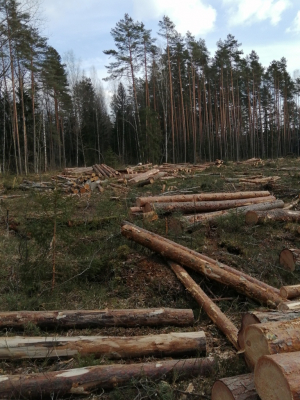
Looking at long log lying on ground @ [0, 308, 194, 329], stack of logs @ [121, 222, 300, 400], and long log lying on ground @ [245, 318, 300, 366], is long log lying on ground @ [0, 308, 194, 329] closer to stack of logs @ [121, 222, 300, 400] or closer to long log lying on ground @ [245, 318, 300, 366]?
stack of logs @ [121, 222, 300, 400]

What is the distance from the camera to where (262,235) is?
6801mm

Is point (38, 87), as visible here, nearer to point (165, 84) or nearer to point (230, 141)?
point (165, 84)

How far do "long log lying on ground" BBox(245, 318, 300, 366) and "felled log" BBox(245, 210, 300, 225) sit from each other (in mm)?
4801

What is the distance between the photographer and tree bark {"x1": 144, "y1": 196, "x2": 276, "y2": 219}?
7570mm

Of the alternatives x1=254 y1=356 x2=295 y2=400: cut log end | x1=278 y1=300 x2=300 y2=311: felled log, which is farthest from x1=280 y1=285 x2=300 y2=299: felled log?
x1=254 y1=356 x2=295 y2=400: cut log end

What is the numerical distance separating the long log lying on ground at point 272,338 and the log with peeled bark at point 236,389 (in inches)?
8.2

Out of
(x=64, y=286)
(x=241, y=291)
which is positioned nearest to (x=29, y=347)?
(x=64, y=286)

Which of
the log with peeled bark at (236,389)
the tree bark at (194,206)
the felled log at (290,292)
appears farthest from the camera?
the tree bark at (194,206)

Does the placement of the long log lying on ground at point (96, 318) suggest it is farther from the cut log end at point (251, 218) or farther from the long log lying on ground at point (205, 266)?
the cut log end at point (251, 218)

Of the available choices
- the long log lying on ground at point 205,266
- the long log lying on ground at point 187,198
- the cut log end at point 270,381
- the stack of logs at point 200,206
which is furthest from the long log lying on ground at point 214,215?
the cut log end at point 270,381

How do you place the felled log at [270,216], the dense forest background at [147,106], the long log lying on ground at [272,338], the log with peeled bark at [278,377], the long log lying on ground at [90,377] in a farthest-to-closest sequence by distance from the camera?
the dense forest background at [147,106], the felled log at [270,216], the long log lying on ground at [90,377], the long log lying on ground at [272,338], the log with peeled bark at [278,377]

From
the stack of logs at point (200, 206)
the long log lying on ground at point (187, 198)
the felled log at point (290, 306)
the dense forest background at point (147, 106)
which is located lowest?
the felled log at point (290, 306)

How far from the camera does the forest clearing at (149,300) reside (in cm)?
271

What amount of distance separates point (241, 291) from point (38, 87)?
2634 centimetres
